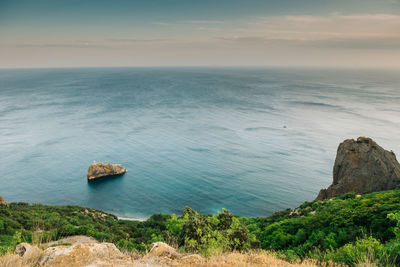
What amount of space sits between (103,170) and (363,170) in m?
60.1

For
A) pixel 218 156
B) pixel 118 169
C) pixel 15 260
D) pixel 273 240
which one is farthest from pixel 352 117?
pixel 15 260

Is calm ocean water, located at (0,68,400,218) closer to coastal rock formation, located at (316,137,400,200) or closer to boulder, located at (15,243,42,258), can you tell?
coastal rock formation, located at (316,137,400,200)

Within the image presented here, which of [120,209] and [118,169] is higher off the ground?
[118,169]

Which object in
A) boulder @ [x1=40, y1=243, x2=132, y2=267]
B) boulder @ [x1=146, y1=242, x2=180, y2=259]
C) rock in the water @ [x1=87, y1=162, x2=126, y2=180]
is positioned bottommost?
rock in the water @ [x1=87, y1=162, x2=126, y2=180]

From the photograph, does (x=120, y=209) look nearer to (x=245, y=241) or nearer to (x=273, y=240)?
(x=273, y=240)

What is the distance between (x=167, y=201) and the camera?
5838cm

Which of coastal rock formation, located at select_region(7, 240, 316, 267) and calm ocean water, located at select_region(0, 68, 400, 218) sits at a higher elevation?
coastal rock formation, located at select_region(7, 240, 316, 267)

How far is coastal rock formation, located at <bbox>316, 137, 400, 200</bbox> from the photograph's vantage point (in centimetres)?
3401

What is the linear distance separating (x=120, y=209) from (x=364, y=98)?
539 ft

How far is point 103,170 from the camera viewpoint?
68.8 m

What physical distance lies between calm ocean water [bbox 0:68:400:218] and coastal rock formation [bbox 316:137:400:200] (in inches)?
790

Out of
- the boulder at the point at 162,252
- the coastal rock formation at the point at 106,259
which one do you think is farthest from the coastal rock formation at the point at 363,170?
the boulder at the point at 162,252

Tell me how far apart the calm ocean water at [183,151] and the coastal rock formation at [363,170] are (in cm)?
2007

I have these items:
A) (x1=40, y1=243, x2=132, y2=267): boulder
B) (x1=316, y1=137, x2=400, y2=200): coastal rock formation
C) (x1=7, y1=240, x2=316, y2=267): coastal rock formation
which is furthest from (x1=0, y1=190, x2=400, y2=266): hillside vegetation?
(x1=316, y1=137, x2=400, y2=200): coastal rock formation
